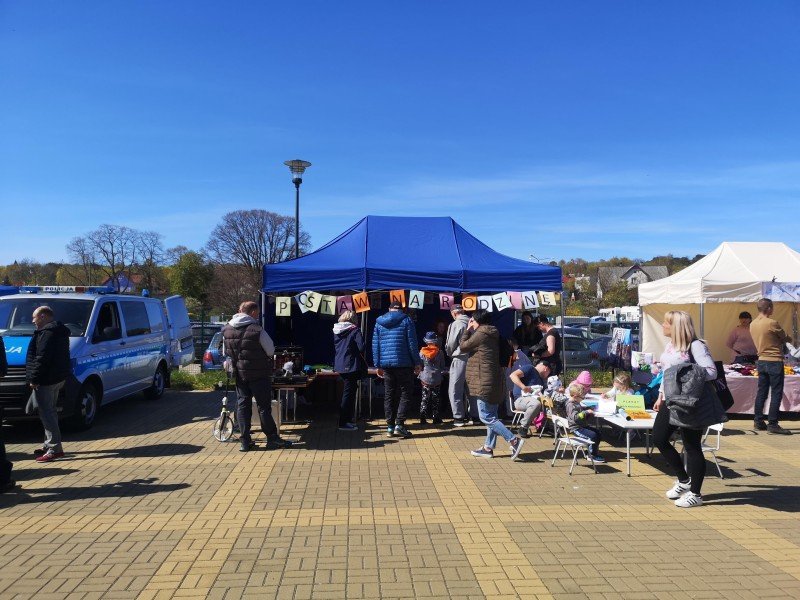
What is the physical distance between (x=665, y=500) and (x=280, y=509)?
3553 millimetres

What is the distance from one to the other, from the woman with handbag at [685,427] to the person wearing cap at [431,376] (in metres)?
3.89

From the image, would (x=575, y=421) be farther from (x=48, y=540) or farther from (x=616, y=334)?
(x=616, y=334)

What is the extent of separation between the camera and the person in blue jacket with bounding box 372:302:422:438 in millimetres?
7816

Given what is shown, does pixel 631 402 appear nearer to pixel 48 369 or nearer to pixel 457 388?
pixel 457 388

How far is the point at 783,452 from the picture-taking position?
730cm

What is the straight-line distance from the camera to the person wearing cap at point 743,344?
421 inches

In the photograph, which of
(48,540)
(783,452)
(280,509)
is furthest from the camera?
(783,452)

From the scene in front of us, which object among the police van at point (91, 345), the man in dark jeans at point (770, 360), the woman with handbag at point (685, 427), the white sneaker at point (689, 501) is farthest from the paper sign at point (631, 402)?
the police van at point (91, 345)

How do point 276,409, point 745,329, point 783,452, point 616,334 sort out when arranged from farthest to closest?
point 616,334 < point 745,329 < point 276,409 < point 783,452

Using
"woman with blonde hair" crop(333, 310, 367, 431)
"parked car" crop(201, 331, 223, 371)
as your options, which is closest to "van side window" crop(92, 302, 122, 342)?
"woman with blonde hair" crop(333, 310, 367, 431)

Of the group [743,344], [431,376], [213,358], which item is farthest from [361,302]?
[213,358]

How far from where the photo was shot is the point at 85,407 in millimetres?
8227

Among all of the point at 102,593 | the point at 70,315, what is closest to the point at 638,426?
the point at 102,593

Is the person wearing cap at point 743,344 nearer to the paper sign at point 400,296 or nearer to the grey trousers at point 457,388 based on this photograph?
the grey trousers at point 457,388
